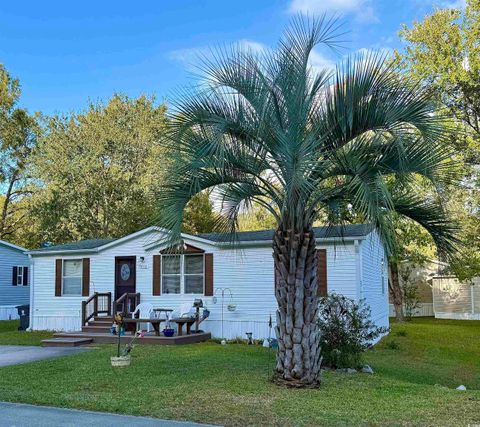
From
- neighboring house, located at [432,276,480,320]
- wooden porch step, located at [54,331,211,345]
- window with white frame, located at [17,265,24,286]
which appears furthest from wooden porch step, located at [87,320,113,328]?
neighboring house, located at [432,276,480,320]

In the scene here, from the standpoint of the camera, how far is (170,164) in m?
7.41

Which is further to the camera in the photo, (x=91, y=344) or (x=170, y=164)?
(x=91, y=344)

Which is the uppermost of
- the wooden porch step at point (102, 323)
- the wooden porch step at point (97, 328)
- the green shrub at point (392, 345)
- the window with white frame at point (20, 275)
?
the window with white frame at point (20, 275)

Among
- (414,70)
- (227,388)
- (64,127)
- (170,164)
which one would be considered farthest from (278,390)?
(64,127)

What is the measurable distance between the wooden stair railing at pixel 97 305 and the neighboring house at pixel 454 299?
1721 cm

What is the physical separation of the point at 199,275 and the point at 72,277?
15.0ft

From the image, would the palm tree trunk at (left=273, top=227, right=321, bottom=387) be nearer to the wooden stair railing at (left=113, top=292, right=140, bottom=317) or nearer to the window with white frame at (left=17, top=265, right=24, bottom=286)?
the wooden stair railing at (left=113, top=292, right=140, bottom=317)

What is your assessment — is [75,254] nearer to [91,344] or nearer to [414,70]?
[91,344]

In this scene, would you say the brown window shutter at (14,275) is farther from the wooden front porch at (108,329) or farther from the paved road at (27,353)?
the paved road at (27,353)

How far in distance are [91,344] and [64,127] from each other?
16291mm

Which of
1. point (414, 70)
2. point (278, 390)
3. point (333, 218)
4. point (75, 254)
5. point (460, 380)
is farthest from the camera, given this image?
point (414, 70)

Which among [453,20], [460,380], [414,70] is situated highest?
[453,20]

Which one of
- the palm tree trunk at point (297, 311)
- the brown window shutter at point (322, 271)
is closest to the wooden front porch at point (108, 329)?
the brown window shutter at point (322, 271)

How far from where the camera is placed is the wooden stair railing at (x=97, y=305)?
1518 cm
